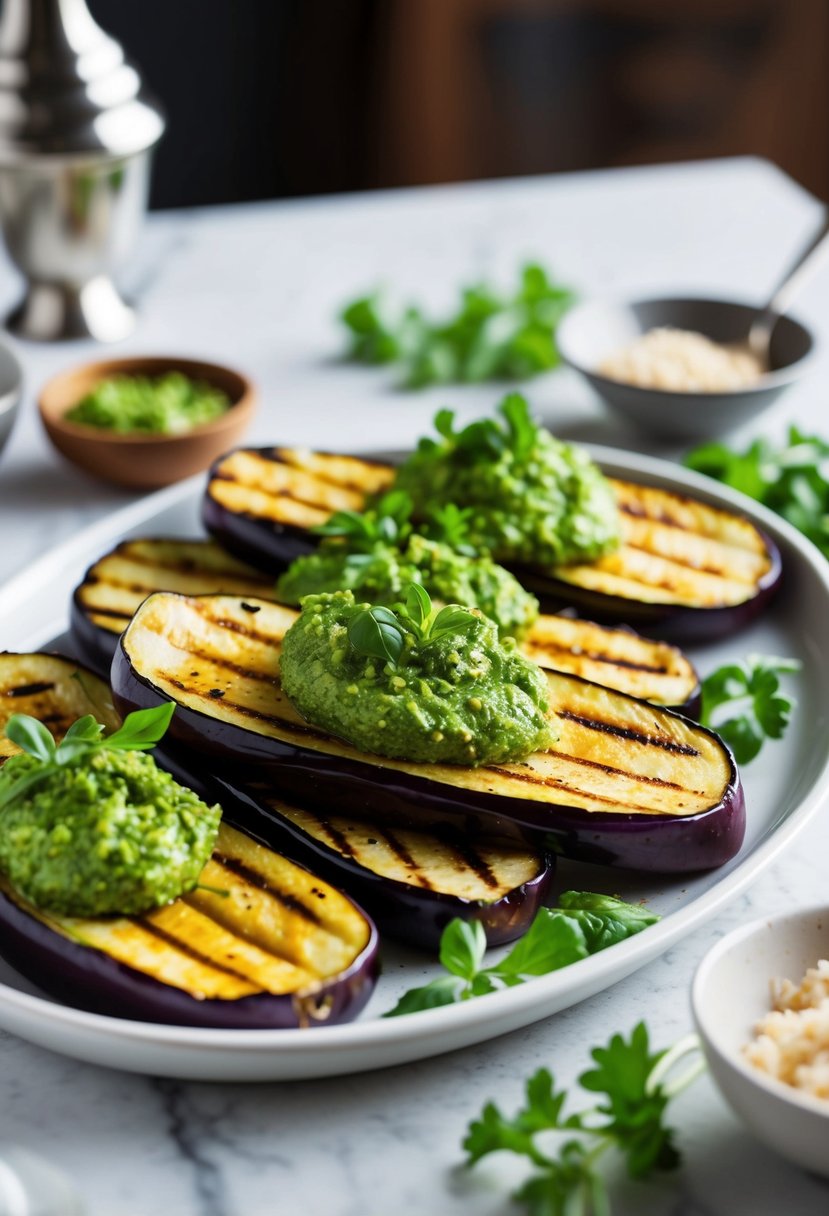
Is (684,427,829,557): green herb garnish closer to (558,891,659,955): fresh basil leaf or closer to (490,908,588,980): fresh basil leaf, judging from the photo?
(558,891,659,955): fresh basil leaf

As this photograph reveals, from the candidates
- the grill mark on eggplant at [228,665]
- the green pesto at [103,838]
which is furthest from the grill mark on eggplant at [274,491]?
the green pesto at [103,838]

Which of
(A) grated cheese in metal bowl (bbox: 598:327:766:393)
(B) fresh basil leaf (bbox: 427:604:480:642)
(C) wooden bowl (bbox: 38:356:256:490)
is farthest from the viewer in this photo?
(A) grated cheese in metal bowl (bbox: 598:327:766:393)

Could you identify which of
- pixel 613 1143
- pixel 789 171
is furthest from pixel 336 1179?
pixel 789 171

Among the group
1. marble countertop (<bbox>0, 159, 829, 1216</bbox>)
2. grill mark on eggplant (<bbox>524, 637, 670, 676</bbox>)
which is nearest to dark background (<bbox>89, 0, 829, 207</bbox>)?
marble countertop (<bbox>0, 159, 829, 1216</bbox>)

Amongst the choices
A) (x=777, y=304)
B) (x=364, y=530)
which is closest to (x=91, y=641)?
(x=364, y=530)

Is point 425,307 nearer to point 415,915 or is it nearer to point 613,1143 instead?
point 415,915

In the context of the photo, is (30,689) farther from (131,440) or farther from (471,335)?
(471,335)

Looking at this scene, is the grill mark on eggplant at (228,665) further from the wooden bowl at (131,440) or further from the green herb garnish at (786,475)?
the green herb garnish at (786,475)
